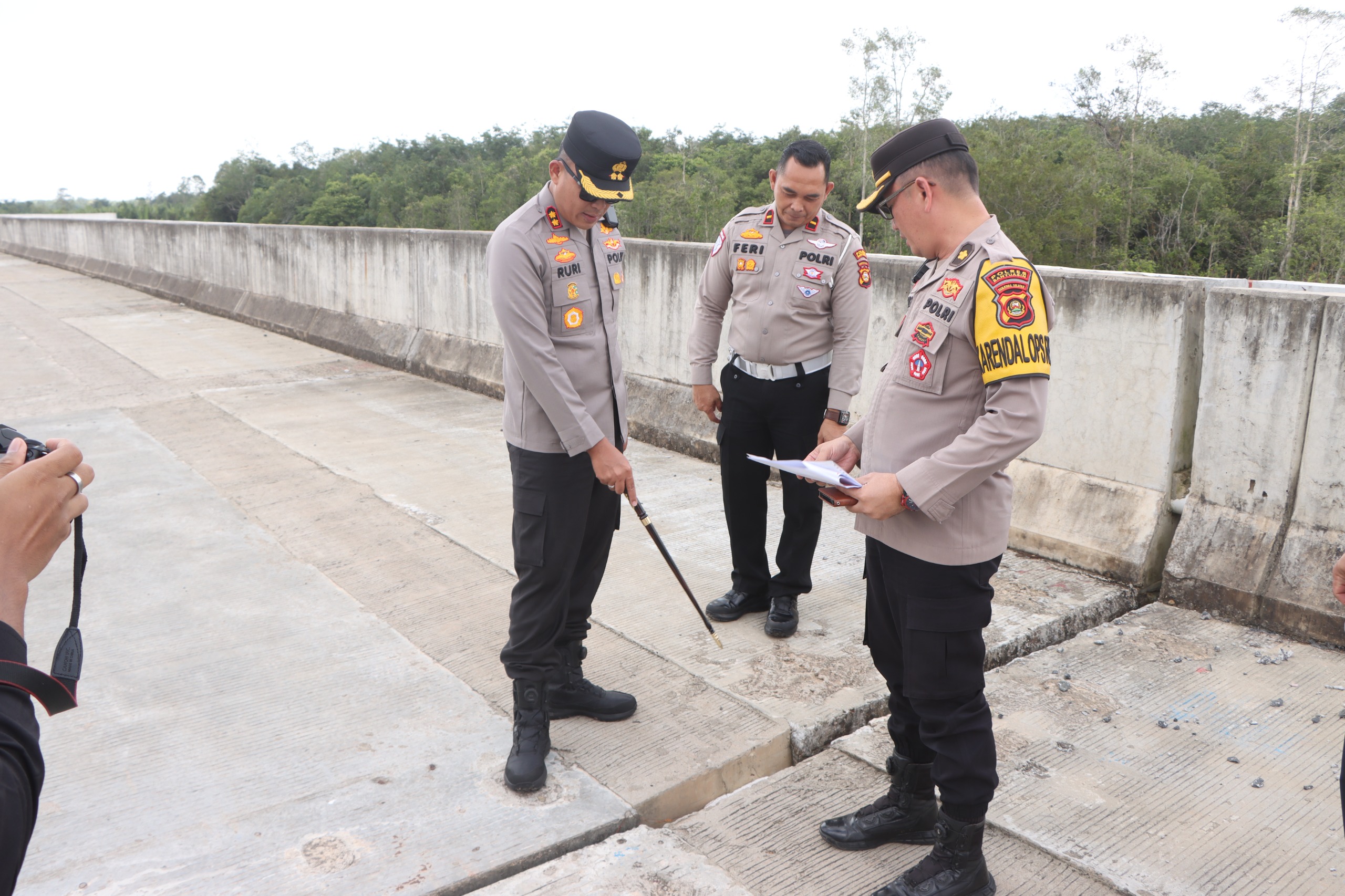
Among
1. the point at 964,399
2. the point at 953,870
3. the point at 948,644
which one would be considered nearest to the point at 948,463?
the point at 964,399

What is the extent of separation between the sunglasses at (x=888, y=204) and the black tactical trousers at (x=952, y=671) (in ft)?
2.81

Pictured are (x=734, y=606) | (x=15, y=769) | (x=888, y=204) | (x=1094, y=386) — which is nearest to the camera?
(x=15, y=769)

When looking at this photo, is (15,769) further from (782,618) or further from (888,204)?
(782,618)

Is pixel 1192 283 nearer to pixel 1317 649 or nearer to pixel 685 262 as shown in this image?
pixel 1317 649

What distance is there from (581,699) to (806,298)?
1705 millimetres

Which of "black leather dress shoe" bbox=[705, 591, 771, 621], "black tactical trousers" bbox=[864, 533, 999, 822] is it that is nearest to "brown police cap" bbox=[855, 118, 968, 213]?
"black tactical trousers" bbox=[864, 533, 999, 822]

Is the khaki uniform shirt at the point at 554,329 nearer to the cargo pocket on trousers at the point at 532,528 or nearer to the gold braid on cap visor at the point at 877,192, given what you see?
the cargo pocket on trousers at the point at 532,528

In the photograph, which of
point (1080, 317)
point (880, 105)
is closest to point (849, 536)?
point (1080, 317)

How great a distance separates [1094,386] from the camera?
13.9 feet

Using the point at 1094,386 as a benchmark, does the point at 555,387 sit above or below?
above

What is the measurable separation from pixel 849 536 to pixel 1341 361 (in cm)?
215

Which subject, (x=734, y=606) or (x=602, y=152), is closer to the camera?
(x=602, y=152)

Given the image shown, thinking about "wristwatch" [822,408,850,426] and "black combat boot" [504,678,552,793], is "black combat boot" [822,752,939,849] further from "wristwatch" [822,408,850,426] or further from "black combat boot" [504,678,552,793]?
"wristwatch" [822,408,850,426]

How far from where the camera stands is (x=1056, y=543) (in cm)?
430
